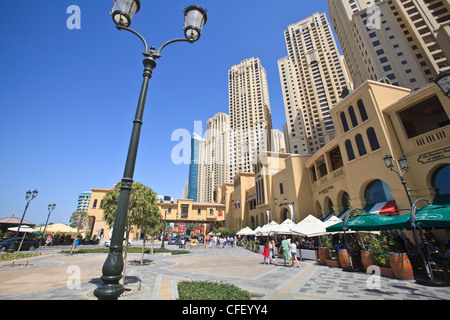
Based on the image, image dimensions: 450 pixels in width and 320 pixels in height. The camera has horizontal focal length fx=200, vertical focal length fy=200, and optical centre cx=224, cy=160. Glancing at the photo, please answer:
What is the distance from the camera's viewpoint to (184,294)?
5.62 metres

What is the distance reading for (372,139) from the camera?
16031 mm

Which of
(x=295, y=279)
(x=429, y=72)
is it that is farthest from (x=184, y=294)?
(x=429, y=72)

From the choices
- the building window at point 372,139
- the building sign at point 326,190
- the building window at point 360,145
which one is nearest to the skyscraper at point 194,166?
the building sign at point 326,190

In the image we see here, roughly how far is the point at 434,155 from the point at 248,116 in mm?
95265

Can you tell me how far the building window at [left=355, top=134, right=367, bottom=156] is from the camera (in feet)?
55.1

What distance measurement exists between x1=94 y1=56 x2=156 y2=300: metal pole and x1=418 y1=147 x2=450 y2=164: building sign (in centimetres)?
1703

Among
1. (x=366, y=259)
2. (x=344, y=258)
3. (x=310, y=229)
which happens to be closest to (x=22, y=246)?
(x=310, y=229)

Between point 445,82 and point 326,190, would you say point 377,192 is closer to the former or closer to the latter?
point 326,190

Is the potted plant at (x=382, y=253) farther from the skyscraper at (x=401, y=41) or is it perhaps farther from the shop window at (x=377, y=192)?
the skyscraper at (x=401, y=41)

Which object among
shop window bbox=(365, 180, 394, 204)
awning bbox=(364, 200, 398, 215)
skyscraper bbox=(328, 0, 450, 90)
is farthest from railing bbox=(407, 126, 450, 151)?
skyscraper bbox=(328, 0, 450, 90)

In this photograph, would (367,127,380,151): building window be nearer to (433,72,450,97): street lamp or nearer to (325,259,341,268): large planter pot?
(325,259,341,268): large planter pot

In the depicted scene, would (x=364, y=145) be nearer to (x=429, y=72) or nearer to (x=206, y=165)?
(x=429, y=72)
